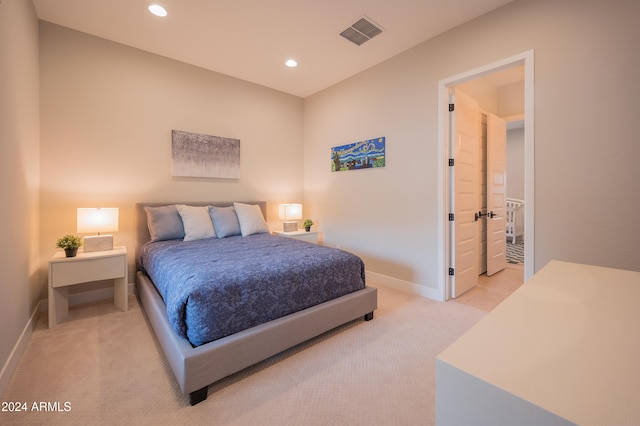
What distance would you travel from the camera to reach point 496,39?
2475 mm

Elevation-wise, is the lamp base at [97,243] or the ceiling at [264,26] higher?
the ceiling at [264,26]

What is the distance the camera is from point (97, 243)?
8.78ft

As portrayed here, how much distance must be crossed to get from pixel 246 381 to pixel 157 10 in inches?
128

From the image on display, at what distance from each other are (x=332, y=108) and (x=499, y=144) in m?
2.50

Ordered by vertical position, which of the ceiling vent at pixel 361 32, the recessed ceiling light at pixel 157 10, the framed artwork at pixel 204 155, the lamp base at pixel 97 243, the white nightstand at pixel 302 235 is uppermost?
the recessed ceiling light at pixel 157 10

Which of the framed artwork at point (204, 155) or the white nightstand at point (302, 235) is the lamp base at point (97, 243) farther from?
the white nightstand at point (302, 235)

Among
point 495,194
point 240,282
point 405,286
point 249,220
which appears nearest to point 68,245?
point 249,220

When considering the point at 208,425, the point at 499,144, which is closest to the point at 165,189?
the point at 208,425

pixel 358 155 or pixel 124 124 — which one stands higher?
pixel 124 124

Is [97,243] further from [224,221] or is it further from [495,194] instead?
[495,194]

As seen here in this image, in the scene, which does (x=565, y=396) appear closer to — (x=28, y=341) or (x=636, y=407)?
(x=636, y=407)

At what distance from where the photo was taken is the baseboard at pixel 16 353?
62.4 inches

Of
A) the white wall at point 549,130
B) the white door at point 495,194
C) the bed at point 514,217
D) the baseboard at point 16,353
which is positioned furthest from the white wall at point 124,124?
the bed at point 514,217

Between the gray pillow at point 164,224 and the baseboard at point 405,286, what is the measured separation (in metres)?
2.48
